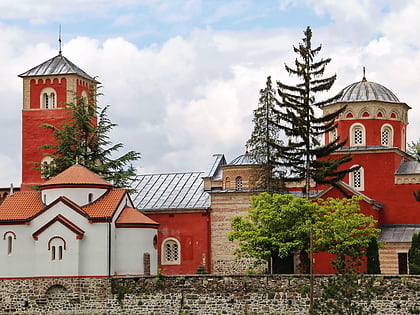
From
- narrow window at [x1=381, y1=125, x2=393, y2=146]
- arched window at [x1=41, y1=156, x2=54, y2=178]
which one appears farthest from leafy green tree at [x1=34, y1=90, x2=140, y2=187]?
narrow window at [x1=381, y1=125, x2=393, y2=146]

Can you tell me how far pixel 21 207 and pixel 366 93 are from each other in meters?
20.6

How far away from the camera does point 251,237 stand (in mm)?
41344

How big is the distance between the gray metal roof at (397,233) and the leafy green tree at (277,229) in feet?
17.5

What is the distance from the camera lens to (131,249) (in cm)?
3994

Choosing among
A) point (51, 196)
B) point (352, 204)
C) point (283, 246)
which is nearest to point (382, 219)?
point (352, 204)

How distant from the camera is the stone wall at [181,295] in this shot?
113 feet

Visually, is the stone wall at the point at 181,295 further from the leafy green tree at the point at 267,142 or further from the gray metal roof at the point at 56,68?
the gray metal roof at the point at 56,68

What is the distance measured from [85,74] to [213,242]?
14.2 meters

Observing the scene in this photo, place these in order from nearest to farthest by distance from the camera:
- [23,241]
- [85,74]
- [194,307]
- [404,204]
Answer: [194,307] → [23,241] → [404,204] → [85,74]

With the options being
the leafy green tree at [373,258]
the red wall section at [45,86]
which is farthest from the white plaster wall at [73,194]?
the leafy green tree at [373,258]

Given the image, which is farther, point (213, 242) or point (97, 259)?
point (213, 242)

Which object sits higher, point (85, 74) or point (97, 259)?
point (85, 74)

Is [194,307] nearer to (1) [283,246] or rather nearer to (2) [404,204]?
(1) [283,246]

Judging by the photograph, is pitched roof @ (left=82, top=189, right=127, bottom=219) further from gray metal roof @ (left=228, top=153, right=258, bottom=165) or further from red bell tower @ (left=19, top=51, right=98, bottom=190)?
red bell tower @ (left=19, top=51, right=98, bottom=190)
